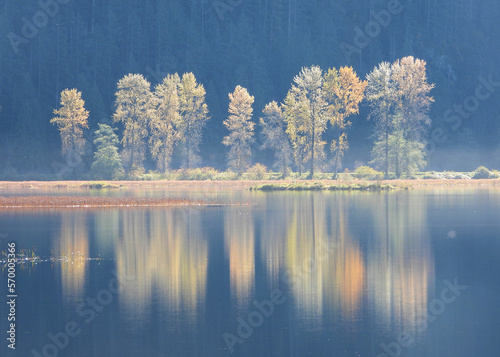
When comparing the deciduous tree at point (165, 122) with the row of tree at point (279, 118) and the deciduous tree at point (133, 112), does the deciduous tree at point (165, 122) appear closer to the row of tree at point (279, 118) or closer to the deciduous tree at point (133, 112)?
the row of tree at point (279, 118)

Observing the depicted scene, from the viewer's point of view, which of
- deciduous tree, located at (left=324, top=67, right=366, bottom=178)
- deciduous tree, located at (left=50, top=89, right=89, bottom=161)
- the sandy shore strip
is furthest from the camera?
deciduous tree, located at (left=50, top=89, right=89, bottom=161)

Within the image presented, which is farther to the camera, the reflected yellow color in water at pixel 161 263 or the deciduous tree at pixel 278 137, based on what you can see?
the deciduous tree at pixel 278 137

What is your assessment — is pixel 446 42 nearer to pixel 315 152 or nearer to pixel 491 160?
pixel 491 160

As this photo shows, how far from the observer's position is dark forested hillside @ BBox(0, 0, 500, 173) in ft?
444

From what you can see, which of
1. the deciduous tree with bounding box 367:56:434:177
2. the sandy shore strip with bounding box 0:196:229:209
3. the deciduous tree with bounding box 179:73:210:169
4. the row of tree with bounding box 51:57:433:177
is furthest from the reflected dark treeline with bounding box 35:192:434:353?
the deciduous tree with bounding box 179:73:210:169

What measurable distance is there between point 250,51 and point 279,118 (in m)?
49.6

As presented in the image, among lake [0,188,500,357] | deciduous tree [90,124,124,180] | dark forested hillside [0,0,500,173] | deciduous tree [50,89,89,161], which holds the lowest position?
lake [0,188,500,357]

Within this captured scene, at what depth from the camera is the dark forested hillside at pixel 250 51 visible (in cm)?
13525

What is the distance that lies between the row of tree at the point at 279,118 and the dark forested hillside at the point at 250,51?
1816 cm

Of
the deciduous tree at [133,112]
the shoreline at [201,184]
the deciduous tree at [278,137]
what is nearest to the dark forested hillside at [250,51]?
the deciduous tree at [133,112]

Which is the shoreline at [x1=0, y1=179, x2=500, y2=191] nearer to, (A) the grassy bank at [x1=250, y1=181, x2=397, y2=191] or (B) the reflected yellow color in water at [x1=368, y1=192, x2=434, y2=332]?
(A) the grassy bank at [x1=250, y1=181, x2=397, y2=191]

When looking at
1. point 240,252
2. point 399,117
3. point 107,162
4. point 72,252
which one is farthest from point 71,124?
point 240,252

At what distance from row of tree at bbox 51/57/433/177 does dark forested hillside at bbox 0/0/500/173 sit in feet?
59.6

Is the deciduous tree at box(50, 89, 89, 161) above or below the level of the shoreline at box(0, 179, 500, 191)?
above
